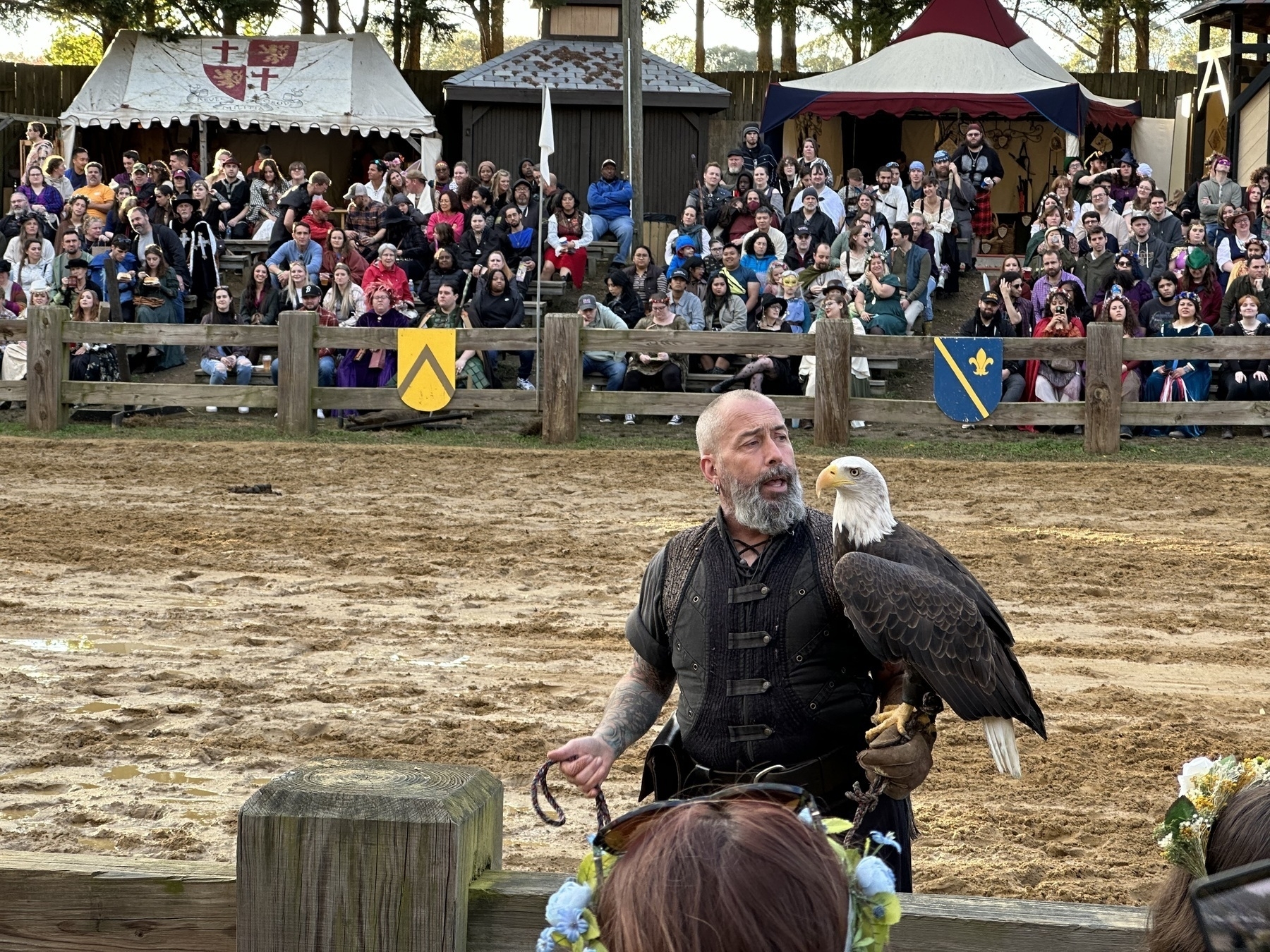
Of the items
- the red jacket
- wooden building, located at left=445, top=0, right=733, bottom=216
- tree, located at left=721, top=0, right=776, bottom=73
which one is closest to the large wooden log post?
the red jacket

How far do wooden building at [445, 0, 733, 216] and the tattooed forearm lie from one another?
20.8m

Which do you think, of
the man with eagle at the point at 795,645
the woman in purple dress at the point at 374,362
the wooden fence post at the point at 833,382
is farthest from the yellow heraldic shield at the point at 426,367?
the man with eagle at the point at 795,645

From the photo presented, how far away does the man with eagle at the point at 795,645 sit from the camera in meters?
3.25

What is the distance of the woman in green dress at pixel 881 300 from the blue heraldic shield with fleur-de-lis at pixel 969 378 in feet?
7.07

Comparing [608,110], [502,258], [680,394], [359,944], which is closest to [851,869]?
[359,944]

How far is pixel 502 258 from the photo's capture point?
51.9ft

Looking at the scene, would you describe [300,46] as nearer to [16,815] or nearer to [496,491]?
[496,491]

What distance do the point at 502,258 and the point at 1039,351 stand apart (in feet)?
18.3

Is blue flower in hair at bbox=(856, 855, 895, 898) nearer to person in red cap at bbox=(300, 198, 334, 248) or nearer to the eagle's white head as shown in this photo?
the eagle's white head

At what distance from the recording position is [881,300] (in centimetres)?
1577

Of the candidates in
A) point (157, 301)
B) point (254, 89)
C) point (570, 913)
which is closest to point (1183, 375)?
point (157, 301)

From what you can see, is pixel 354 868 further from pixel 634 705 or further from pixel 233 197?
pixel 233 197

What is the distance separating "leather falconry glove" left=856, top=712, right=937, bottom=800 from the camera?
310 centimetres

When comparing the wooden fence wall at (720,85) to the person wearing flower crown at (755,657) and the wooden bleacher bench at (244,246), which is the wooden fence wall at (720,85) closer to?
the wooden bleacher bench at (244,246)
